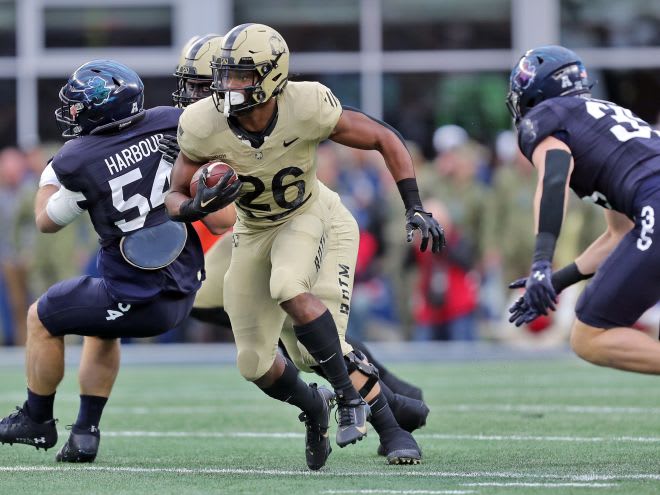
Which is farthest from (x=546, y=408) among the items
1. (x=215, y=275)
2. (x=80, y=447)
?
(x=80, y=447)

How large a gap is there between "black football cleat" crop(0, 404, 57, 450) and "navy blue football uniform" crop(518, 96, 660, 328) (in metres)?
2.34

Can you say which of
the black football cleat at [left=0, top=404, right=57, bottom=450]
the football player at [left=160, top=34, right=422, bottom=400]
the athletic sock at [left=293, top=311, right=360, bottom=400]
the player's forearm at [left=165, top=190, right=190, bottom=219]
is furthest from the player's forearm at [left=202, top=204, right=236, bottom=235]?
the black football cleat at [left=0, top=404, right=57, bottom=450]

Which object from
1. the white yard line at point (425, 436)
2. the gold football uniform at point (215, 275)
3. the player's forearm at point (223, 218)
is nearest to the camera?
the player's forearm at point (223, 218)

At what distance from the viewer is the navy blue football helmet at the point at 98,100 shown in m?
5.98

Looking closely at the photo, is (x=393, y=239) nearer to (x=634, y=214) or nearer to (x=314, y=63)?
(x=314, y=63)

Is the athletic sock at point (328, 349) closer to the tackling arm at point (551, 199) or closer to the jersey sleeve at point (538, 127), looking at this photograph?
the tackling arm at point (551, 199)

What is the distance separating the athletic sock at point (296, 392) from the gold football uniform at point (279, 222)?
102 mm

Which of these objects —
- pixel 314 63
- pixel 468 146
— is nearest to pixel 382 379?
pixel 468 146

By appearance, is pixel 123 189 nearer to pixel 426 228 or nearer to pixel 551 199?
pixel 426 228

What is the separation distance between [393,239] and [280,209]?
724 centimetres

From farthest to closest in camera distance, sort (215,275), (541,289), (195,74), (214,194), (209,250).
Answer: (209,250) → (215,275) → (195,74) → (214,194) → (541,289)

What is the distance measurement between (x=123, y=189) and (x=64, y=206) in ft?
0.84

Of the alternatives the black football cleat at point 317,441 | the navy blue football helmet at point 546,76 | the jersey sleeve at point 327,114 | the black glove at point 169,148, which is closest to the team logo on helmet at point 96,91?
A: the black glove at point 169,148

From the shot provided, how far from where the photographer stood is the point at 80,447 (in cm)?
618
